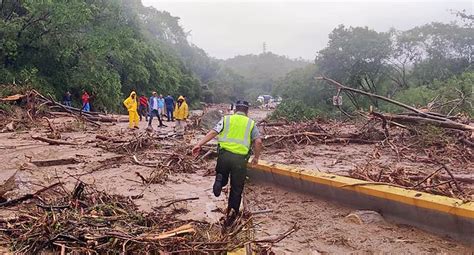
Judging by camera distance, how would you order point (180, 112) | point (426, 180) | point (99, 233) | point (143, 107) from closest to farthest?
point (99, 233)
point (426, 180)
point (180, 112)
point (143, 107)

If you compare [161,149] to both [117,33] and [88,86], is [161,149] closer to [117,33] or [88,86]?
[88,86]

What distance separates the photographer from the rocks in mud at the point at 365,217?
18.2 feet

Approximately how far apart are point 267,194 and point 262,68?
408 ft

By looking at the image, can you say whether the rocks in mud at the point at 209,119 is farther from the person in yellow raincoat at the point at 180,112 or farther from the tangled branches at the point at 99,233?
the tangled branches at the point at 99,233

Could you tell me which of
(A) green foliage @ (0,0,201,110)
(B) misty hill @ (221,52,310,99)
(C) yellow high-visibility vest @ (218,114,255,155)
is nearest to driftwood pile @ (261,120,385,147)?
(C) yellow high-visibility vest @ (218,114,255,155)

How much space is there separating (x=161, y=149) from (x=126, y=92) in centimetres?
2175

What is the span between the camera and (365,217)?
5.61m

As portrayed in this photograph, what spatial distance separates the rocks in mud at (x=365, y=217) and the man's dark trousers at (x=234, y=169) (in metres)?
1.59

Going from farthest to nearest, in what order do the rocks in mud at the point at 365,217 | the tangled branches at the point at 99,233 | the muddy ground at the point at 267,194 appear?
the rocks in mud at the point at 365,217
the muddy ground at the point at 267,194
the tangled branches at the point at 99,233

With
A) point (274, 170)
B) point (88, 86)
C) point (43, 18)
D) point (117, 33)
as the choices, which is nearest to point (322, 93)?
point (117, 33)

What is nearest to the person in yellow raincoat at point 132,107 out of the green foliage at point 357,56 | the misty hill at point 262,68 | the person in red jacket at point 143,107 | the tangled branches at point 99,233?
the person in red jacket at point 143,107

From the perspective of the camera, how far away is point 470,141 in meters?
9.28

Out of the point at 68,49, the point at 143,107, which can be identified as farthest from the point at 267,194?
the point at 68,49

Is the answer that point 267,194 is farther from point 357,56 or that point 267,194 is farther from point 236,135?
point 357,56
